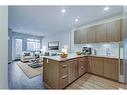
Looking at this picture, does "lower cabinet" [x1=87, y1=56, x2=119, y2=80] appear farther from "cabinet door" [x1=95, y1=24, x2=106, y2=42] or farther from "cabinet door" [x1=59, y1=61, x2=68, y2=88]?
"cabinet door" [x1=59, y1=61, x2=68, y2=88]

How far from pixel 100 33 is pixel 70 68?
7.15 feet

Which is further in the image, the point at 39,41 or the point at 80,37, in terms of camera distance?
the point at 39,41

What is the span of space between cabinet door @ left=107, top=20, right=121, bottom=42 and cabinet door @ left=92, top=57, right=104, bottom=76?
90 cm

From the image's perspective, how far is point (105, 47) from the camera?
3.98m

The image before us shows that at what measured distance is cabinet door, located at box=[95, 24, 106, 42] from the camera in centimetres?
367

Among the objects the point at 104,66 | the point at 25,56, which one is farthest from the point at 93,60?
the point at 25,56

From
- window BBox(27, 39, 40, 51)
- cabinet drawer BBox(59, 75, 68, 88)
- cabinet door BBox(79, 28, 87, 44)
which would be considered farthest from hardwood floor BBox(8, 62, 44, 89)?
window BBox(27, 39, 40, 51)

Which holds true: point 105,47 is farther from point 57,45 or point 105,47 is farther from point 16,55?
point 16,55

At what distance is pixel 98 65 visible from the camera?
3.61 metres

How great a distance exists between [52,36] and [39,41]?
8.54 feet

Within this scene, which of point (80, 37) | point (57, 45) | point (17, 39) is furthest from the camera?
point (17, 39)

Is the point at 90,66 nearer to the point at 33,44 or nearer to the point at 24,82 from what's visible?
the point at 24,82

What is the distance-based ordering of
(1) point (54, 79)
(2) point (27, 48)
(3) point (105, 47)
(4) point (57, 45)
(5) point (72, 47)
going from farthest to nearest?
(2) point (27, 48) < (4) point (57, 45) < (5) point (72, 47) < (3) point (105, 47) < (1) point (54, 79)
